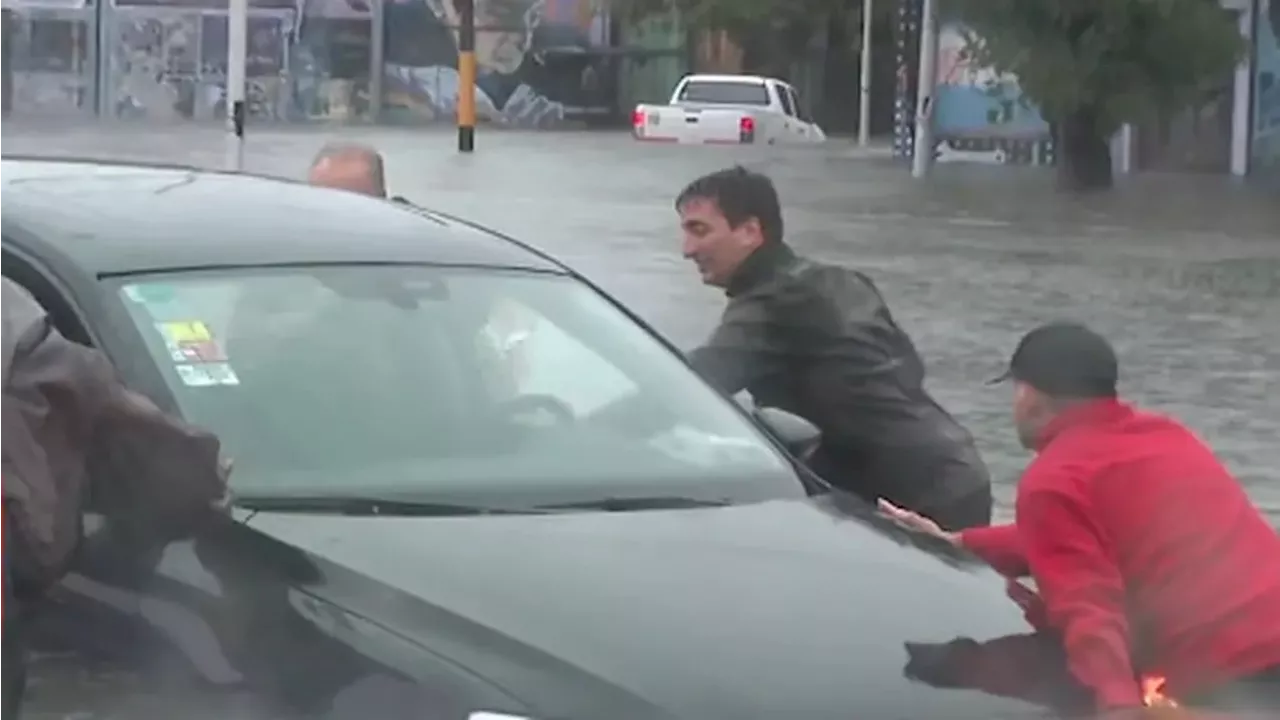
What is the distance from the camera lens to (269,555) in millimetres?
4266

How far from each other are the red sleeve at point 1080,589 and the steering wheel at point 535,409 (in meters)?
0.98

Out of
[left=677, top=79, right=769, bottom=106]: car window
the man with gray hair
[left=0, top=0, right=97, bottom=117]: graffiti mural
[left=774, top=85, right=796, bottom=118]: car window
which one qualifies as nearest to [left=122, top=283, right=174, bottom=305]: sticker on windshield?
the man with gray hair

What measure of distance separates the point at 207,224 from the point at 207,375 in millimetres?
573

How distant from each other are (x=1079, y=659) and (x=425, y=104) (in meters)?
52.9

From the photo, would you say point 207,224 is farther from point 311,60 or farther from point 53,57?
point 311,60

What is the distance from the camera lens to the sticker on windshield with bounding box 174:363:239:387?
476cm

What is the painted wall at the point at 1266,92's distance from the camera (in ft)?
135

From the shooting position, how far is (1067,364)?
469 centimetres

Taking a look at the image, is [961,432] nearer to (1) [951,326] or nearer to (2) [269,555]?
(2) [269,555]

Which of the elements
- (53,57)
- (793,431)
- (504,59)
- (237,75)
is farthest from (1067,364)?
(504,59)

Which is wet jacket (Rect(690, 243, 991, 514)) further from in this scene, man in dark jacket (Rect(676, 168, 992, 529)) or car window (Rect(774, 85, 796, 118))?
car window (Rect(774, 85, 796, 118))

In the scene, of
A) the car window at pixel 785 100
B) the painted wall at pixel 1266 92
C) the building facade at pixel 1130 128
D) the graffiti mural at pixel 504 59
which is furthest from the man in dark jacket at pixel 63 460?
the graffiti mural at pixel 504 59

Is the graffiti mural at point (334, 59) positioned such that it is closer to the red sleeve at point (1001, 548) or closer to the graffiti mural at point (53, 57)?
the graffiti mural at point (53, 57)

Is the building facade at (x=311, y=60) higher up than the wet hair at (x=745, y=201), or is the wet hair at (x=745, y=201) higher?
the building facade at (x=311, y=60)
